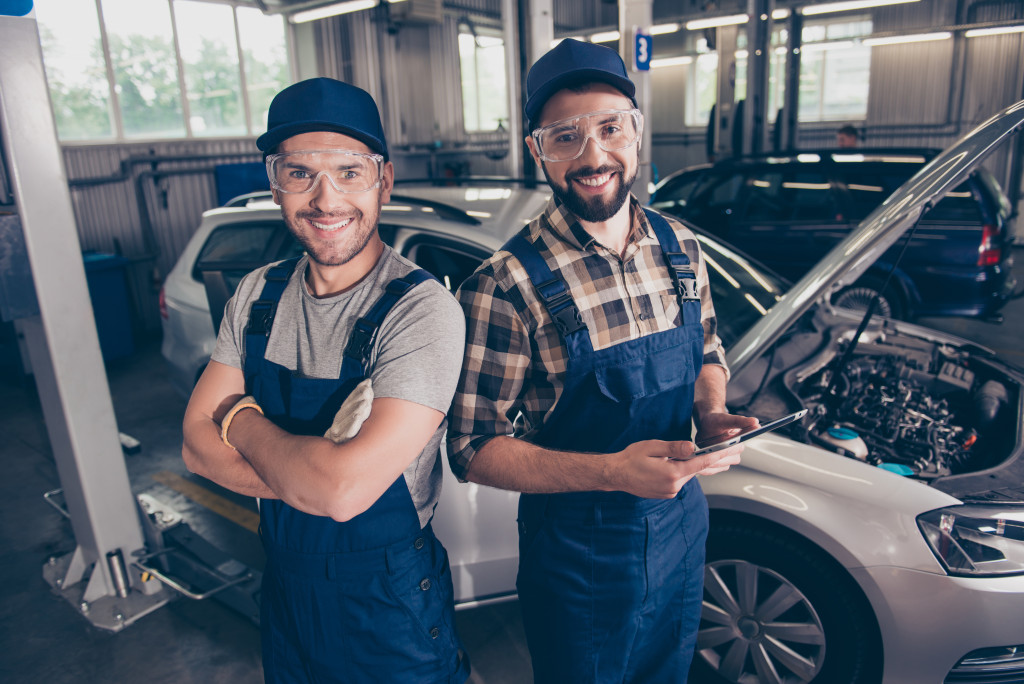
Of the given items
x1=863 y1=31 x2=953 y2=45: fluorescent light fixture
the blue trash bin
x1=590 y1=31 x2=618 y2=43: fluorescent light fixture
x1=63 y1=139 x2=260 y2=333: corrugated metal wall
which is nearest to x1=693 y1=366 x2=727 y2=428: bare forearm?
the blue trash bin

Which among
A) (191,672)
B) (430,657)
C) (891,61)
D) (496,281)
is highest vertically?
(891,61)

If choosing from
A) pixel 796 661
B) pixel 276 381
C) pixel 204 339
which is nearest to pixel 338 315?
pixel 276 381

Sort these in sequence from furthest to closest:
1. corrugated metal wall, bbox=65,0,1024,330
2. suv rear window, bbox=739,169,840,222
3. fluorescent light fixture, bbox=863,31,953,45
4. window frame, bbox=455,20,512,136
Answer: window frame, bbox=455,20,512,136
fluorescent light fixture, bbox=863,31,953,45
corrugated metal wall, bbox=65,0,1024,330
suv rear window, bbox=739,169,840,222

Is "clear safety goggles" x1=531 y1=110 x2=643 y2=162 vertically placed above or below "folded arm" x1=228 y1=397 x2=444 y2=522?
above

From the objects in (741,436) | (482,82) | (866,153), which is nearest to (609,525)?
(741,436)

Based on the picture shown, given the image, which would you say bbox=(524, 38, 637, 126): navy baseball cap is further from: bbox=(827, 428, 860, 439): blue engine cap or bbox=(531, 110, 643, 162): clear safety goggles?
bbox=(827, 428, 860, 439): blue engine cap

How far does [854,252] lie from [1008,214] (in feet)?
15.4

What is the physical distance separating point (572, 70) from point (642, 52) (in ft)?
9.16

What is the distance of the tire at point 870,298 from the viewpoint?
577 cm

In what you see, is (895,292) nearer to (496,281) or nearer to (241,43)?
(496,281)

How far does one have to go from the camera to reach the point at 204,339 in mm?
3426

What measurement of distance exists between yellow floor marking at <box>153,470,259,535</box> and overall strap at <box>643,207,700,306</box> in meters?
2.72

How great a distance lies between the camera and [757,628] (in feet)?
6.77

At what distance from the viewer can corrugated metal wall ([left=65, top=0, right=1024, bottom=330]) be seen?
7473 mm
